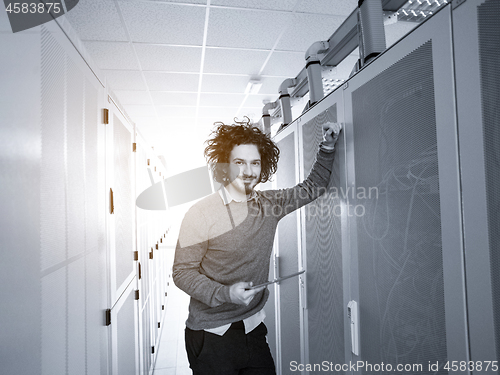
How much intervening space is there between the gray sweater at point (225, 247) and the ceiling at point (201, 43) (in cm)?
85

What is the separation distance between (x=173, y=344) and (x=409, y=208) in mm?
3045

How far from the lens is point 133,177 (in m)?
1.87

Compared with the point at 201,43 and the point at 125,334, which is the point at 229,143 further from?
the point at 201,43

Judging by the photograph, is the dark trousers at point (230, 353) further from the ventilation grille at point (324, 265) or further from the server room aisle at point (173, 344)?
the server room aisle at point (173, 344)

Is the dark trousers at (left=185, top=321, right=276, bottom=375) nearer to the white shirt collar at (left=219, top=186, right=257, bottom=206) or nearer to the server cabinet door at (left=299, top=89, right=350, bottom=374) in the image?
the server cabinet door at (left=299, top=89, right=350, bottom=374)

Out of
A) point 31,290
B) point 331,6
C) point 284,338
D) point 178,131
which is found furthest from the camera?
point 178,131

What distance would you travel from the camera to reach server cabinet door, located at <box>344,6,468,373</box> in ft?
1.94

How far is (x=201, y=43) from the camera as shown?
2707 mm

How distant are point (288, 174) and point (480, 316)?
1170 mm

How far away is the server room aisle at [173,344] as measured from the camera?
2.59 m

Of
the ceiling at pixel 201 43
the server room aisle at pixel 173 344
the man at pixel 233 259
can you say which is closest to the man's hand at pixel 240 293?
the man at pixel 233 259

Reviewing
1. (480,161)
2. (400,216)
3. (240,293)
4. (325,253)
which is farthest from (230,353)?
(480,161)

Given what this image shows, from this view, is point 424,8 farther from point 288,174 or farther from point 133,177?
point 133,177

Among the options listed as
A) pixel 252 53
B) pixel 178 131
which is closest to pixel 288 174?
pixel 252 53
